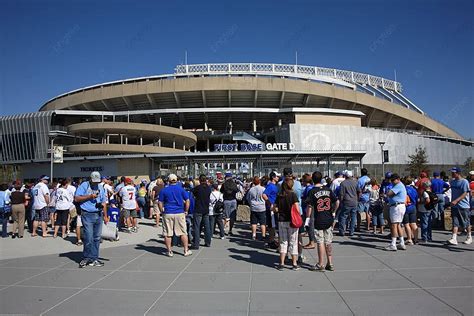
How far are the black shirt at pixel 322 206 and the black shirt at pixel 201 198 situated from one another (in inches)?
121

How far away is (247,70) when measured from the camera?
61.5 m

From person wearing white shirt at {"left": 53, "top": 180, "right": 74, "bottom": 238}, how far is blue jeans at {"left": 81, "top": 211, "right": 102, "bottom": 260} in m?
3.76

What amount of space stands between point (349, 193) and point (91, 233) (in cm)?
701

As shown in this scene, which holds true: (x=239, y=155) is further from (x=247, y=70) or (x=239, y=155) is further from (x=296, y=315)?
(x=247, y=70)

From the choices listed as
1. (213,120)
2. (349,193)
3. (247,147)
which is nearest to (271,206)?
(349,193)

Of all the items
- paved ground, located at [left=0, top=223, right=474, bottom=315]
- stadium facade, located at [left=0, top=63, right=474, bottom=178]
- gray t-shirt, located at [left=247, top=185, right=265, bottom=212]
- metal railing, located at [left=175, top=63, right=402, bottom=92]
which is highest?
metal railing, located at [left=175, top=63, right=402, bottom=92]

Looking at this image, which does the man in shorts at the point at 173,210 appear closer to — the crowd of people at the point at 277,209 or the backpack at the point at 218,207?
the crowd of people at the point at 277,209

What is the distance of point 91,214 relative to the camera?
708 cm

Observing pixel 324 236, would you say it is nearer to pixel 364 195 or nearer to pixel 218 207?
pixel 218 207

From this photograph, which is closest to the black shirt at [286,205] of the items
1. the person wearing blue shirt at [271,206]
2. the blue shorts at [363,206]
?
the person wearing blue shirt at [271,206]

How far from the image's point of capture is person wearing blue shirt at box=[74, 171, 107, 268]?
6936mm

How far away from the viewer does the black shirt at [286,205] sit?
6.62 metres

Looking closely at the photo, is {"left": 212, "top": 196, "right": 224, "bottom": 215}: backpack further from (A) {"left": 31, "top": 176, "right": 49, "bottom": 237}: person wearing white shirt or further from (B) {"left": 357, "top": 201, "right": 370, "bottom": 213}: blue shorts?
(A) {"left": 31, "top": 176, "right": 49, "bottom": 237}: person wearing white shirt

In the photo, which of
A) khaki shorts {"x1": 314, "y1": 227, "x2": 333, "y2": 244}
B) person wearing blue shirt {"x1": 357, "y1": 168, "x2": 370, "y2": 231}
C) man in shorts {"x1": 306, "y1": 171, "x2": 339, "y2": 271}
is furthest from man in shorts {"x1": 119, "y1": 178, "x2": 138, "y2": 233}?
person wearing blue shirt {"x1": 357, "y1": 168, "x2": 370, "y2": 231}
